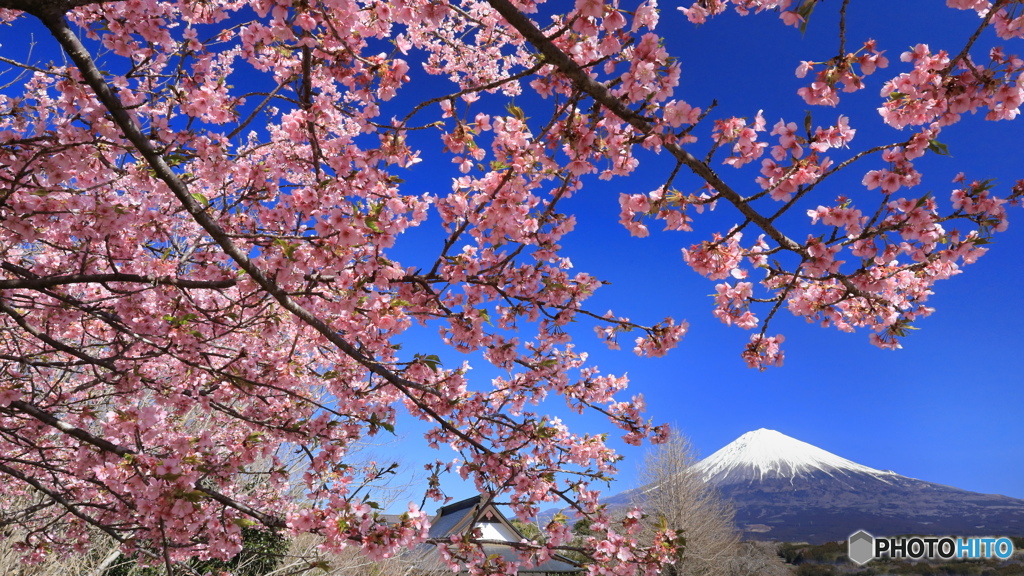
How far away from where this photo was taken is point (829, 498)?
69.4 metres

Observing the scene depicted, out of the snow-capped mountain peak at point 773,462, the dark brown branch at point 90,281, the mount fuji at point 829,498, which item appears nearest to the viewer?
the dark brown branch at point 90,281

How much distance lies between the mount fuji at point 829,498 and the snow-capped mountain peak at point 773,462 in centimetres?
14

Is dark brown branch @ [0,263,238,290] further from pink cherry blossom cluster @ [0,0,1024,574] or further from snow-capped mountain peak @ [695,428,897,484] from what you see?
snow-capped mountain peak @ [695,428,897,484]

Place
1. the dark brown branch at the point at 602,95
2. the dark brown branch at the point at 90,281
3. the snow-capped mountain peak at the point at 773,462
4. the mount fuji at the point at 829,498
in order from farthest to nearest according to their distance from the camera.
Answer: the snow-capped mountain peak at the point at 773,462
the mount fuji at the point at 829,498
the dark brown branch at the point at 90,281
the dark brown branch at the point at 602,95

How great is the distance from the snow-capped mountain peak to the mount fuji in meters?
0.14

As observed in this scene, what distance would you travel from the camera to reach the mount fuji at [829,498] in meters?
57.8

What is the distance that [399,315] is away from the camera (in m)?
2.78

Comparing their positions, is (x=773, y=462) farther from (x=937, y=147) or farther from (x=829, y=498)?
(x=937, y=147)

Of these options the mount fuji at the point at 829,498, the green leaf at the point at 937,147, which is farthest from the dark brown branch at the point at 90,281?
the mount fuji at the point at 829,498

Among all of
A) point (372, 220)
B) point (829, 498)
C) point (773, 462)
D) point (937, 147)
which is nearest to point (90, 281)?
point (372, 220)

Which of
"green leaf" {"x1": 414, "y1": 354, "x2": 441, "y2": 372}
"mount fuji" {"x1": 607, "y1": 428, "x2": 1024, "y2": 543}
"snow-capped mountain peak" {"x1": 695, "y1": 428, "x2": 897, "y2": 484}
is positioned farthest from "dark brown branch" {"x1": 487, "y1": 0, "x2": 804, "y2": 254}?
"snow-capped mountain peak" {"x1": 695, "y1": 428, "x2": 897, "y2": 484}

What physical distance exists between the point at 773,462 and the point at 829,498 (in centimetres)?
813

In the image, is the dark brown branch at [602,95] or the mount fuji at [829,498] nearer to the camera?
the dark brown branch at [602,95]

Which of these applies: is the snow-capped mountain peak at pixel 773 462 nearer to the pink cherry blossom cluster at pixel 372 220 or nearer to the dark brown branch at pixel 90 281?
the pink cherry blossom cluster at pixel 372 220
